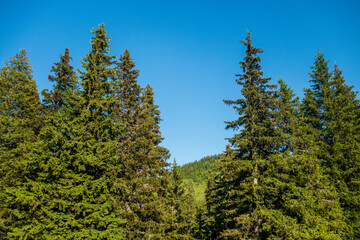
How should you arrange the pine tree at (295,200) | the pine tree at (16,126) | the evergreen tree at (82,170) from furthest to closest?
the pine tree at (16,126), the pine tree at (295,200), the evergreen tree at (82,170)

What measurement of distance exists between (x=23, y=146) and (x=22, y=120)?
2.86 meters

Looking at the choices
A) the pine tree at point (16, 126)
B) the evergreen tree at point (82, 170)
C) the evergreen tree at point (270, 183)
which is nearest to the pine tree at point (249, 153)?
the evergreen tree at point (270, 183)

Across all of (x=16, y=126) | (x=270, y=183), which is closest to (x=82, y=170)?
(x=16, y=126)

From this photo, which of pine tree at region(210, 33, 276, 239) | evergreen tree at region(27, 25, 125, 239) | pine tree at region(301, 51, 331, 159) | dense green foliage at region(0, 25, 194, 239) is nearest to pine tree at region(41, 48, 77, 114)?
dense green foliage at region(0, 25, 194, 239)

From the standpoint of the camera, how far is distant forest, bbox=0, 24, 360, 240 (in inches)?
422

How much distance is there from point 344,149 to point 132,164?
63.6 feet

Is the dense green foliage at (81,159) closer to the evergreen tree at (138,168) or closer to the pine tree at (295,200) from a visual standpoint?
the evergreen tree at (138,168)

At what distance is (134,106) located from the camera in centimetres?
1831

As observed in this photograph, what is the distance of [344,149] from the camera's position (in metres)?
18.0

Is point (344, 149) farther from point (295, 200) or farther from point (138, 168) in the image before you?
point (138, 168)

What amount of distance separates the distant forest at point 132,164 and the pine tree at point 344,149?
0.28ft

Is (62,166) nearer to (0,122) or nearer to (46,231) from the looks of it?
(46,231)

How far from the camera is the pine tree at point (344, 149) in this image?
16.1 metres

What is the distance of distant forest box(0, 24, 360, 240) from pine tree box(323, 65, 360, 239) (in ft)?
0.28
